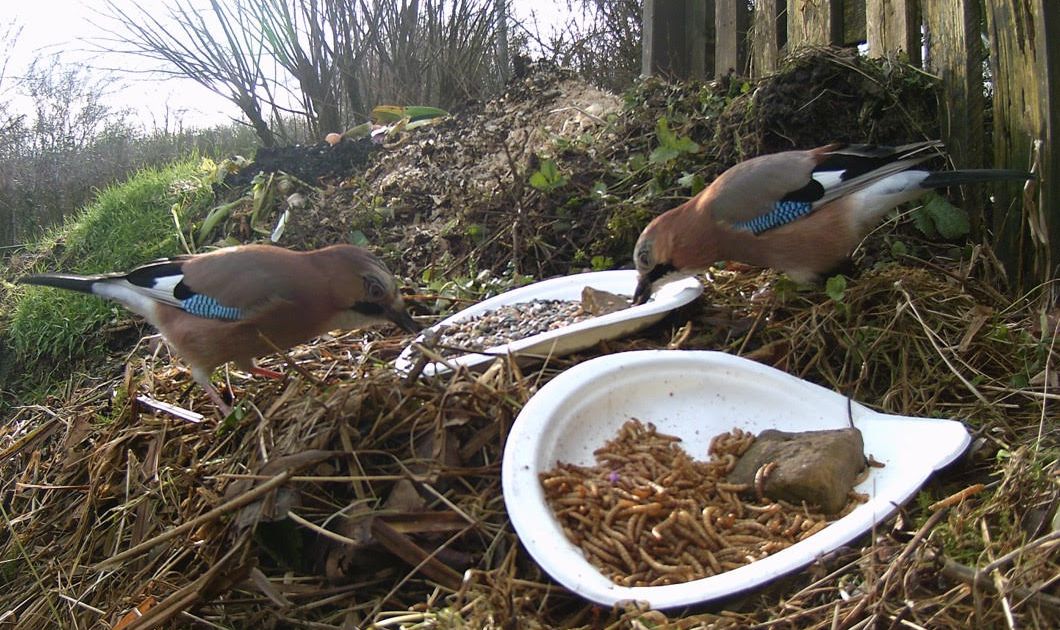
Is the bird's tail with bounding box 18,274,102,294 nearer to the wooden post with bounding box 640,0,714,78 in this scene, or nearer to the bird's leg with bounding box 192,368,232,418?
the bird's leg with bounding box 192,368,232,418

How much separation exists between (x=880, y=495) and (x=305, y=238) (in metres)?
4.36

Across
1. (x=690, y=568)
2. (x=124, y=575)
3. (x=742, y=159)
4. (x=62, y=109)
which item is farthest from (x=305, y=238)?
(x=62, y=109)

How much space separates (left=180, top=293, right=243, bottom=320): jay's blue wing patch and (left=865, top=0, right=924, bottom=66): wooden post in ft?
10.6

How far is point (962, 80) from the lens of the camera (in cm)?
363

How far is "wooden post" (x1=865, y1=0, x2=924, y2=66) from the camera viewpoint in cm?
391

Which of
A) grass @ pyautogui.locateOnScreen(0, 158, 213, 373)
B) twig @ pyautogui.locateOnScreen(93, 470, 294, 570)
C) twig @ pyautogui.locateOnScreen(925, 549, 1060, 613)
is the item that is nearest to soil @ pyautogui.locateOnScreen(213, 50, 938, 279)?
grass @ pyautogui.locateOnScreen(0, 158, 213, 373)

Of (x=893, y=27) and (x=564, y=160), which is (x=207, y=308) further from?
(x=893, y=27)

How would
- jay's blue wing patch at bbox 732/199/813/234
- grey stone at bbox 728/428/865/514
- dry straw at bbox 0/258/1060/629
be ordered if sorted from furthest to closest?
jay's blue wing patch at bbox 732/199/813/234, grey stone at bbox 728/428/865/514, dry straw at bbox 0/258/1060/629

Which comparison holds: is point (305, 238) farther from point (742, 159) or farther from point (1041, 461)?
point (1041, 461)

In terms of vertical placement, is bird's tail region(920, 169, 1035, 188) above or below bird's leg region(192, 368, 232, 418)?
above

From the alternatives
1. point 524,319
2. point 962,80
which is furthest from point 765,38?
point 524,319

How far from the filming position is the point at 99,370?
205 inches

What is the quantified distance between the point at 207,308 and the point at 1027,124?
11.1ft

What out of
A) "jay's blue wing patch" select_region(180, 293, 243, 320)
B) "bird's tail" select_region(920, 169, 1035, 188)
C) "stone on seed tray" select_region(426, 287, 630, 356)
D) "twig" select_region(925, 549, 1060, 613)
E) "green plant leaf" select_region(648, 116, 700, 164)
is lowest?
"twig" select_region(925, 549, 1060, 613)
